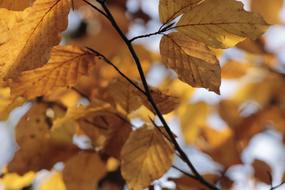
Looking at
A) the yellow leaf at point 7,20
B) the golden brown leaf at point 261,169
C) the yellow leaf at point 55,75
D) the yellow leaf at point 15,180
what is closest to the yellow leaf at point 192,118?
the golden brown leaf at point 261,169

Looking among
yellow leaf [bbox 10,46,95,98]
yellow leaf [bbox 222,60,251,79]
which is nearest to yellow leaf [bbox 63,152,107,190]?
yellow leaf [bbox 10,46,95,98]

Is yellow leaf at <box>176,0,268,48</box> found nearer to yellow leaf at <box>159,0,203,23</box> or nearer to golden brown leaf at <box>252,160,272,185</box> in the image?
yellow leaf at <box>159,0,203,23</box>

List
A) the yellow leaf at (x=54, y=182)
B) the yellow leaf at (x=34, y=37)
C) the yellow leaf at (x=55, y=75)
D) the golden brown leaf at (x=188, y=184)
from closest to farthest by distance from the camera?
the yellow leaf at (x=34, y=37)
the yellow leaf at (x=55, y=75)
the golden brown leaf at (x=188, y=184)
the yellow leaf at (x=54, y=182)

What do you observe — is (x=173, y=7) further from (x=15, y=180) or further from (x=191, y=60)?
(x=15, y=180)

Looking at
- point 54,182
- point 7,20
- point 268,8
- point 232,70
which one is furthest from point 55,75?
point 268,8

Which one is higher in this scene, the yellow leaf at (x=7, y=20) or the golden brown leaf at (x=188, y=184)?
the yellow leaf at (x=7, y=20)

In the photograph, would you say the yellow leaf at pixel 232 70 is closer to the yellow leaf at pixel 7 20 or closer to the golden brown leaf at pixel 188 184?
the golden brown leaf at pixel 188 184

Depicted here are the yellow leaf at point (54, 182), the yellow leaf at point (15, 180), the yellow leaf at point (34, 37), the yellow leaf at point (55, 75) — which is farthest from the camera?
the yellow leaf at point (54, 182)
